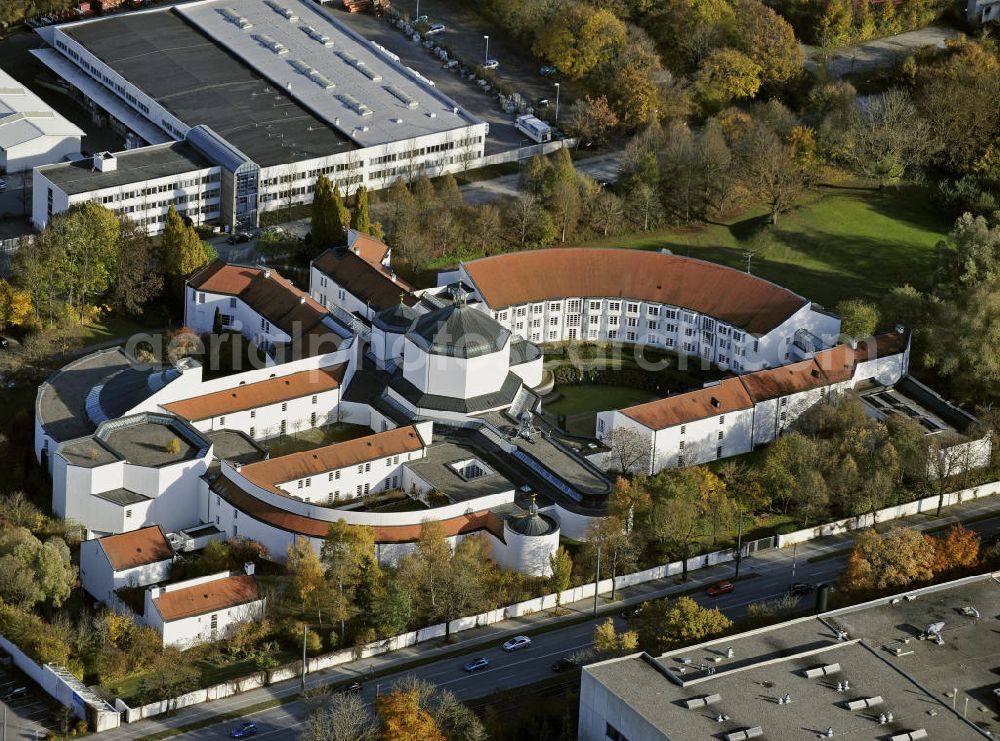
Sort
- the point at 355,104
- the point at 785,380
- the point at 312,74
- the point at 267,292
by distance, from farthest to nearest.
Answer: the point at 312,74 < the point at 355,104 < the point at 267,292 < the point at 785,380

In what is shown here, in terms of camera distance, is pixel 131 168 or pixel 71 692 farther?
pixel 131 168

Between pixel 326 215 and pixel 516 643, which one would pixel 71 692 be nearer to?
pixel 516 643

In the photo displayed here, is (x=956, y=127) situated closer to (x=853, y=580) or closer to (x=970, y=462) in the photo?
(x=970, y=462)

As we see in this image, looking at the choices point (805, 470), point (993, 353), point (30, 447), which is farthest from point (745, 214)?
point (30, 447)

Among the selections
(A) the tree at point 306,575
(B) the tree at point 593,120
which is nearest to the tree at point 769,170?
(B) the tree at point 593,120

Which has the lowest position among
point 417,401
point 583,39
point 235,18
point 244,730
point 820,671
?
point 244,730

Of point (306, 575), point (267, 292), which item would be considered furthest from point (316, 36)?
point (306, 575)

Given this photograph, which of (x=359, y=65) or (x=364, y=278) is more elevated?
(x=359, y=65)
